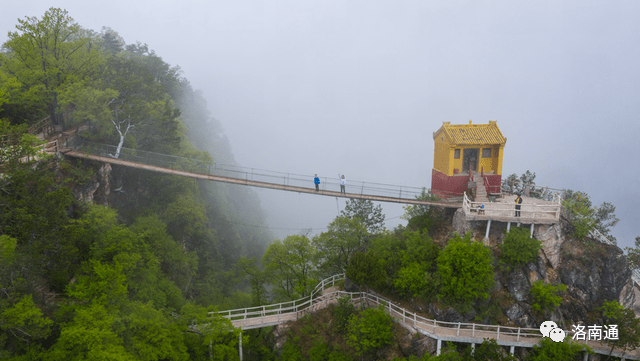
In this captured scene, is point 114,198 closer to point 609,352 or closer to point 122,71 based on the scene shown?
point 122,71

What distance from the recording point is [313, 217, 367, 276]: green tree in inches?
1105

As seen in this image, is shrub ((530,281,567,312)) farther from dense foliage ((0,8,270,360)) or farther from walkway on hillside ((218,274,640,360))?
dense foliage ((0,8,270,360))

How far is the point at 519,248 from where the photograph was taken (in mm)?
22422

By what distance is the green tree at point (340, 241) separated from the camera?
1105 inches

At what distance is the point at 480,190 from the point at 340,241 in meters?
11.0

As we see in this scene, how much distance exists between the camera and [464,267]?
68.3 ft

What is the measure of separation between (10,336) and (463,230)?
2463 centimetres

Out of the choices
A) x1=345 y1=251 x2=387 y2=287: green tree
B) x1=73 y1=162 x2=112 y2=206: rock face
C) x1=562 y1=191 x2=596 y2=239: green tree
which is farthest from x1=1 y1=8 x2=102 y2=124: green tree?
x1=562 y1=191 x2=596 y2=239: green tree

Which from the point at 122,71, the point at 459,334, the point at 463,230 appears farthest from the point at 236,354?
the point at 122,71

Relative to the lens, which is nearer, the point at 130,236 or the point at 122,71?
the point at 130,236

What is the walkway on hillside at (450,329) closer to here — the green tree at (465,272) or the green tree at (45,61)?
the green tree at (465,272)

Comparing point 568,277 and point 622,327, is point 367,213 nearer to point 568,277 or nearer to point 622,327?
point 568,277

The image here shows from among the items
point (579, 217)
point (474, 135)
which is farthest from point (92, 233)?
point (579, 217)

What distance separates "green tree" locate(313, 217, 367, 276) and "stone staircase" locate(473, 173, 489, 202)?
8.68 meters
